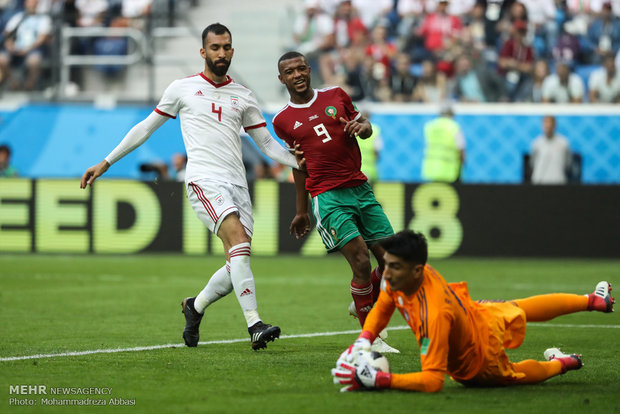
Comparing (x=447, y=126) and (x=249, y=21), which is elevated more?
(x=249, y=21)

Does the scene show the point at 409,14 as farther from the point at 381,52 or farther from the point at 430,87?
the point at 430,87

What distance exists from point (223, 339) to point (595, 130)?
501 inches

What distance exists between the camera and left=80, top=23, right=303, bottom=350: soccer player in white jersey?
7.84 metres

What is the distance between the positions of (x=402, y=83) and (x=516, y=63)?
2251 mm

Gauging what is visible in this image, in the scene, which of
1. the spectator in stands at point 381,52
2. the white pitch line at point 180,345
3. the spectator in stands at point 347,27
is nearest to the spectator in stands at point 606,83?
the spectator in stands at point 381,52

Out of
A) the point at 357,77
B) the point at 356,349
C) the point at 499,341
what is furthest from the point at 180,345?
the point at 357,77

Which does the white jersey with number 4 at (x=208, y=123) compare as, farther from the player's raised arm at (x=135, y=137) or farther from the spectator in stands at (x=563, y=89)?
the spectator in stands at (x=563, y=89)

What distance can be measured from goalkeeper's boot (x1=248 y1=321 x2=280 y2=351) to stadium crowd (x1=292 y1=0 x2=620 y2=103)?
508 inches

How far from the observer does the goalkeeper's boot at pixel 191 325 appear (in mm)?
Result: 8023

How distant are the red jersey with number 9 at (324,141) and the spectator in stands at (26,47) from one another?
15.3 m

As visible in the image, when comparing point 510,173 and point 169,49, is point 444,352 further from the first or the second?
point 169,49

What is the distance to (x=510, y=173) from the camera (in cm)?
1964

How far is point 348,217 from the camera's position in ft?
25.8

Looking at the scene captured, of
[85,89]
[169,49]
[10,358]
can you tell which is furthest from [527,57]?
[10,358]
